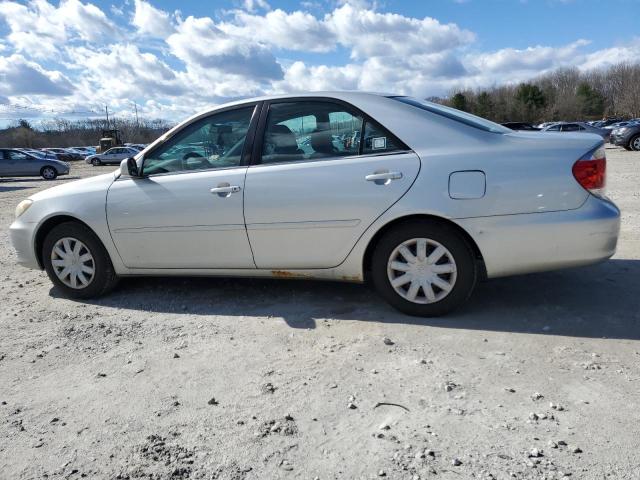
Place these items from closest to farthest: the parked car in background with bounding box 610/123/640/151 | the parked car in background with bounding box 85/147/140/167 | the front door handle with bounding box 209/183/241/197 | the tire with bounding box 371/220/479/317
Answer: the tire with bounding box 371/220/479/317 < the front door handle with bounding box 209/183/241/197 < the parked car in background with bounding box 610/123/640/151 < the parked car in background with bounding box 85/147/140/167

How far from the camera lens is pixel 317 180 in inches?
144

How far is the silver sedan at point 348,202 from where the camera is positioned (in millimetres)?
3348

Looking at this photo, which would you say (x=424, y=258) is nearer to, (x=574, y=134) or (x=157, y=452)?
(x=574, y=134)

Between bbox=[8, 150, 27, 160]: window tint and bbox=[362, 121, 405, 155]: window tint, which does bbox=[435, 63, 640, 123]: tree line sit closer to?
bbox=[8, 150, 27, 160]: window tint

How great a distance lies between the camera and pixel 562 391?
2643 mm

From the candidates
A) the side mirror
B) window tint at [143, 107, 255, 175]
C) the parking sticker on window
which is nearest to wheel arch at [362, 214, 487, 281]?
the parking sticker on window

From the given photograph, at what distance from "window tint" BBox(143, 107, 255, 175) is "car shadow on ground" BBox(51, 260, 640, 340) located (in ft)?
3.73

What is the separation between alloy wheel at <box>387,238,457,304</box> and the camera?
3535 millimetres

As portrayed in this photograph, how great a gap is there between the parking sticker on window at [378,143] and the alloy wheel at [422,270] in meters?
0.70

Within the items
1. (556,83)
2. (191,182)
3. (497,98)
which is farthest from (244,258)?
(556,83)

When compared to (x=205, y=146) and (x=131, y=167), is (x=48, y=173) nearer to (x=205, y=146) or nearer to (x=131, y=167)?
(x=131, y=167)

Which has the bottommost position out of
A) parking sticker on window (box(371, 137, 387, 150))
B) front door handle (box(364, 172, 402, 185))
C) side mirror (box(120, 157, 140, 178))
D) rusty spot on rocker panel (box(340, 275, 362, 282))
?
rusty spot on rocker panel (box(340, 275, 362, 282))

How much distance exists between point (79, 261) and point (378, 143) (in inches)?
110

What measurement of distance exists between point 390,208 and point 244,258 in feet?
4.05
